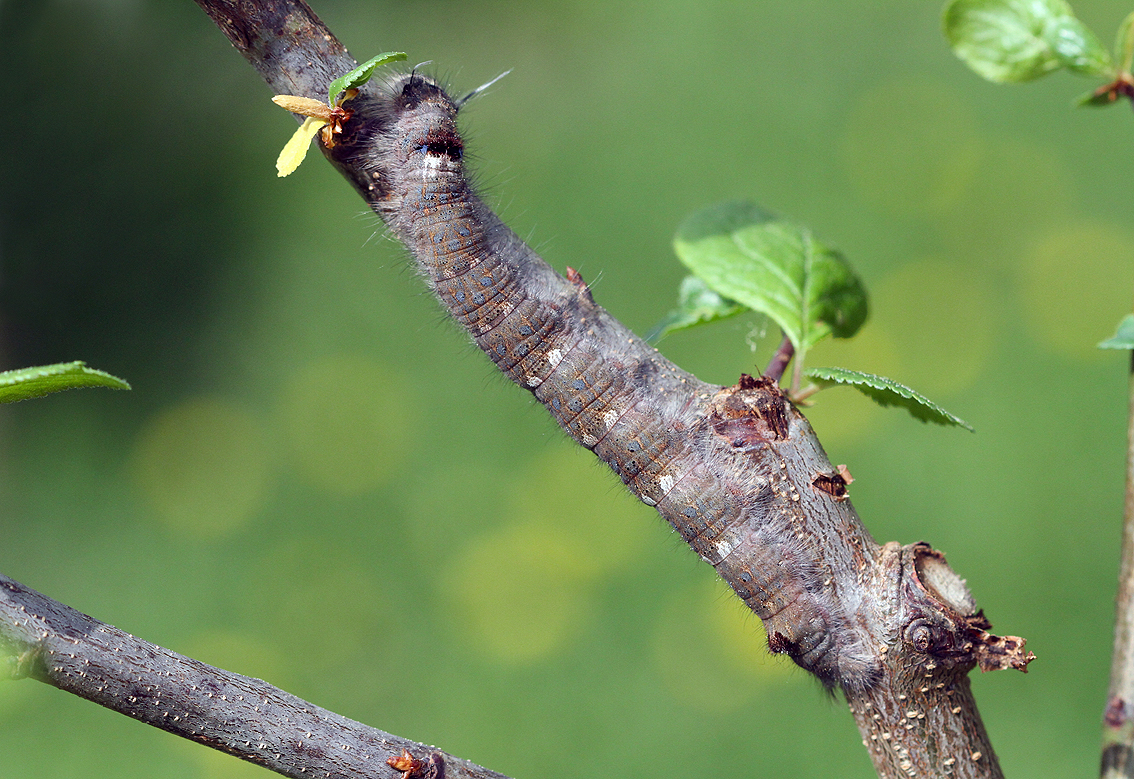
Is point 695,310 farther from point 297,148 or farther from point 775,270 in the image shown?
point 297,148

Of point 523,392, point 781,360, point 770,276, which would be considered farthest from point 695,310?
point 523,392

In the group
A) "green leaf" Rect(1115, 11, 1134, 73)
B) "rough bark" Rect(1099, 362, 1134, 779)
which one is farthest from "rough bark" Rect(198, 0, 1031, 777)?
"green leaf" Rect(1115, 11, 1134, 73)

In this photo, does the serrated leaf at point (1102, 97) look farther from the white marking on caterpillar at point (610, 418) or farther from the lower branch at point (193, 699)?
the lower branch at point (193, 699)

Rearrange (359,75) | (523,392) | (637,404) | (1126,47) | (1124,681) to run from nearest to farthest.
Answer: (359,75), (637,404), (1124,681), (1126,47), (523,392)

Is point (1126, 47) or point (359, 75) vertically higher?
point (1126, 47)

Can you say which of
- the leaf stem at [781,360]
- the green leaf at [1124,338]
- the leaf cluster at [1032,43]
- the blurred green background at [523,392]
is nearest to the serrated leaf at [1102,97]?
the leaf cluster at [1032,43]

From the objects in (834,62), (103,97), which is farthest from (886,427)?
(103,97)

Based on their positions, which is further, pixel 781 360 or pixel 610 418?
pixel 781 360

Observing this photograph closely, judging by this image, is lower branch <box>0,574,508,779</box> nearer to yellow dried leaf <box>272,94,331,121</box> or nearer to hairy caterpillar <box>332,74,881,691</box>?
hairy caterpillar <box>332,74,881,691</box>
